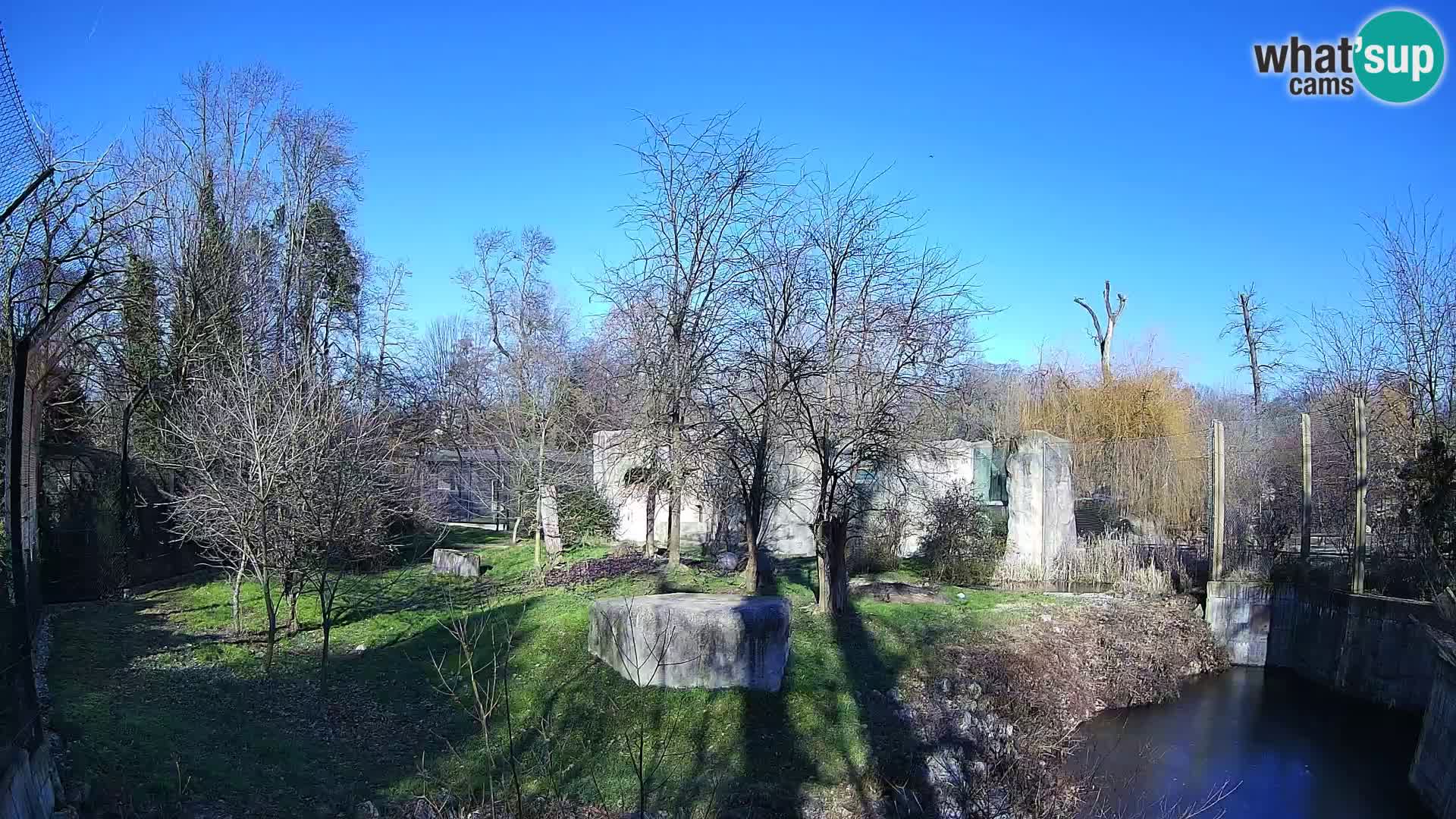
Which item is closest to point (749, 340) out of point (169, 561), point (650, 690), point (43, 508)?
point (650, 690)

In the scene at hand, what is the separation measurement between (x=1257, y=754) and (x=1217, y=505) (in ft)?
16.1

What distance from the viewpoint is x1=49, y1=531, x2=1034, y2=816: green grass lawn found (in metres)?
6.77

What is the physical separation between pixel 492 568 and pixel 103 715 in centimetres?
928

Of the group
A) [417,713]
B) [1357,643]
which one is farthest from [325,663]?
[1357,643]

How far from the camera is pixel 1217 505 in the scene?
14016 mm

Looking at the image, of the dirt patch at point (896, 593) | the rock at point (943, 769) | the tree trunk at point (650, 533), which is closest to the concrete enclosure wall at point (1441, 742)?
the rock at point (943, 769)

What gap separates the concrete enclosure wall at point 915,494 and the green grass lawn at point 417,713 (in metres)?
2.95

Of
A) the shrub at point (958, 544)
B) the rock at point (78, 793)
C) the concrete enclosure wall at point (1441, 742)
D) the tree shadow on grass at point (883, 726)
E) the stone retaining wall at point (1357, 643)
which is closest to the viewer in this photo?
the rock at point (78, 793)

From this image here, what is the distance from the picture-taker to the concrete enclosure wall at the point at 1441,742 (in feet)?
25.6

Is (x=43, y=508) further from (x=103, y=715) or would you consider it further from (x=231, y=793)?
(x=231, y=793)

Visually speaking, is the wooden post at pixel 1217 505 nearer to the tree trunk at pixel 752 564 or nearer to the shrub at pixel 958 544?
the shrub at pixel 958 544

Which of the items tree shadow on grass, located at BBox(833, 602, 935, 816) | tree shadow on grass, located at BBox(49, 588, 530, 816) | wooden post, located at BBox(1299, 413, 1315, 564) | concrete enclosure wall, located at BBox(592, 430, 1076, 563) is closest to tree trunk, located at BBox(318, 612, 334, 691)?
tree shadow on grass, located at BBox(49, 588, 530, 816)

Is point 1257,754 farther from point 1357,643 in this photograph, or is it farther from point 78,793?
point 78,793

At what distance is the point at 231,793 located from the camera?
250 inches
